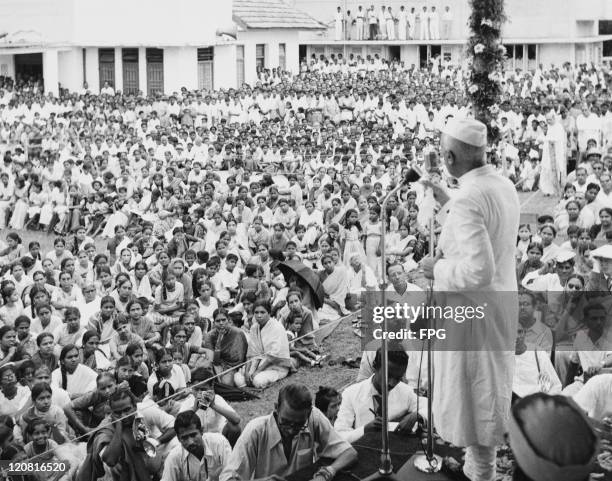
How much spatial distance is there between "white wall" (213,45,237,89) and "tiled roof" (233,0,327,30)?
1.62 meters

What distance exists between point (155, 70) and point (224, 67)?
227 cm

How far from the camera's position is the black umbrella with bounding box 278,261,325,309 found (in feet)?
37.7

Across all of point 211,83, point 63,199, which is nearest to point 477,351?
point 63,199

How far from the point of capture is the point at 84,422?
8.23 metres

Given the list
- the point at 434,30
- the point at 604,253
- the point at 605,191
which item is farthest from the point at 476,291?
the point at 434,30

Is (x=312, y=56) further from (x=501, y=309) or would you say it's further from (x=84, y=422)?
(x=501, y=309)

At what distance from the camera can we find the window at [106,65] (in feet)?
101

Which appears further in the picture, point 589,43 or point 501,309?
point 589,43

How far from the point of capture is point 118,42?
30281 millimetres

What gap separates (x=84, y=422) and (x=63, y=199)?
1112cm

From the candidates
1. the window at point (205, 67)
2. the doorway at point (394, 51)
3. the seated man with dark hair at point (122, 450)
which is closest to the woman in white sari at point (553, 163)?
the seated man with dark hair at point (122, 450)

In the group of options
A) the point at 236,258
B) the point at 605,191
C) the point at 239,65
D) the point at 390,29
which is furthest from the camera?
the point at 390,29

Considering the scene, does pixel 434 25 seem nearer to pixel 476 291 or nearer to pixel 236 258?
pixel 236 258

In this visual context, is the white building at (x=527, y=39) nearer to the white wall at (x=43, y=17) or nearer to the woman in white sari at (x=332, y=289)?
the white wall at (x=43, y=17)
